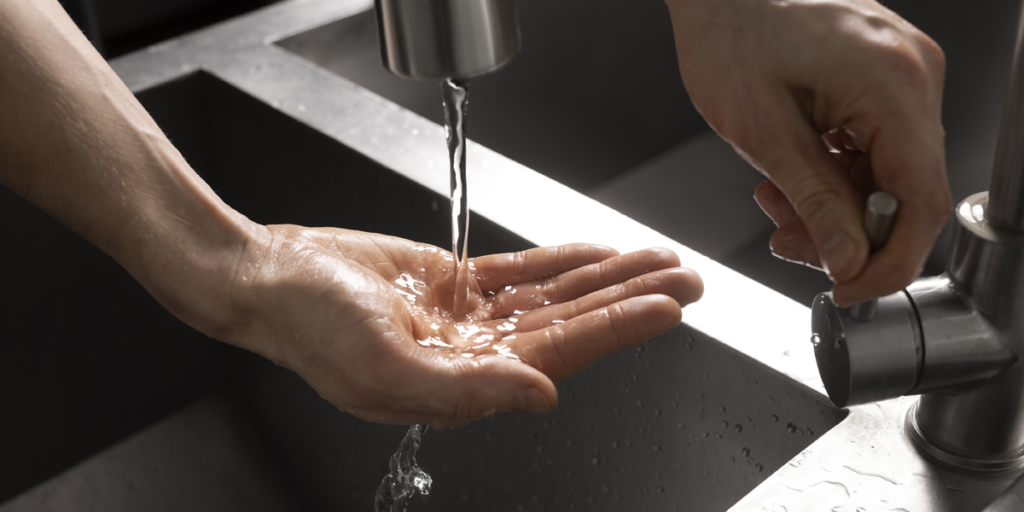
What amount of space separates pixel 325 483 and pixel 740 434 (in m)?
0.58

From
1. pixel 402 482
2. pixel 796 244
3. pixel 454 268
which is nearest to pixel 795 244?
pixel 796 244

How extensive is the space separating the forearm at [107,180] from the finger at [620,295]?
0.84 feet

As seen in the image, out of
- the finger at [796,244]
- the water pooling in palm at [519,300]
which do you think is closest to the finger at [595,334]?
the water pooling in palm at [519,300]

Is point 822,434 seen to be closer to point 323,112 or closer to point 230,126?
point 323,112

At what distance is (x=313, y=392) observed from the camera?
3.34ft

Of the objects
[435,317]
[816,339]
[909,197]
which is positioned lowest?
[435,317]

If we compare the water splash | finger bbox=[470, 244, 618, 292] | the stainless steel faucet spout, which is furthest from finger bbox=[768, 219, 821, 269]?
the water splash

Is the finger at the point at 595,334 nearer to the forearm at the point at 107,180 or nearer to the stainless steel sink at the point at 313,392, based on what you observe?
the stainless steel sink at the point at 313,392

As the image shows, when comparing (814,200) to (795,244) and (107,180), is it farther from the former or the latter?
(107,180)

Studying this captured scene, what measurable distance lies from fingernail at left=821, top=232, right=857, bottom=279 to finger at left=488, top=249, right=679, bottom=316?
0.22 metres

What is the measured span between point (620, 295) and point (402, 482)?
12.9 inches

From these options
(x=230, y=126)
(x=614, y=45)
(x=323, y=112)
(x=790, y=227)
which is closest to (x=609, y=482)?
(x=790, y=227)

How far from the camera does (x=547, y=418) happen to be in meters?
0.81

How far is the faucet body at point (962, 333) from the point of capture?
498 millimetres
